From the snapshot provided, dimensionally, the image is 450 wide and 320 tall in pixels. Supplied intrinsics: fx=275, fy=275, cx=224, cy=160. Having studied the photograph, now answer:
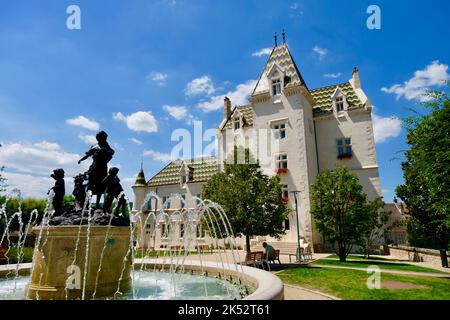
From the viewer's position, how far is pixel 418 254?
2405 centimetres

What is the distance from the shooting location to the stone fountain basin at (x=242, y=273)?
5.89 metres

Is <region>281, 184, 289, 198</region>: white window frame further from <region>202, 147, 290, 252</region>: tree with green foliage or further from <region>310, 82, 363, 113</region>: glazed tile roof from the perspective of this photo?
<region>202, 147, 290, 252</region>: tree with green foliage

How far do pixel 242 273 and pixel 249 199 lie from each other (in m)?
9.34

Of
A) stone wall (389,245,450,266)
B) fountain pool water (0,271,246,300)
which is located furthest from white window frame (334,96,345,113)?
fountain pool water (0,271,246,300)

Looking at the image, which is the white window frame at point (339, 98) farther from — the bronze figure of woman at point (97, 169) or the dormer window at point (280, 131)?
the bronze figure of woman at point (97, 169)

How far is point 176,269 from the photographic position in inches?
516

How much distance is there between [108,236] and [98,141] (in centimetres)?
339

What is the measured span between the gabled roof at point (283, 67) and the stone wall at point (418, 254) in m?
20.9

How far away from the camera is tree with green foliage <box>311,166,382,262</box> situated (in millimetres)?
20828

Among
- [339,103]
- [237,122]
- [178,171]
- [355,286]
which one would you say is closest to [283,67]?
[339,103]

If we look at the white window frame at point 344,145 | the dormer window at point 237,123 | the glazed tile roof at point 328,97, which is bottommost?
the white window frame at point 344,145

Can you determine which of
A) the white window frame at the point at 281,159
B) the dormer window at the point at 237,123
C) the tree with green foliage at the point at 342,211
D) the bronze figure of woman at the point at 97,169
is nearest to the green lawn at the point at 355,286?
the tree with green foliage at the point at 342,211

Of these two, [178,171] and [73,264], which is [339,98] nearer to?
[178,171]
